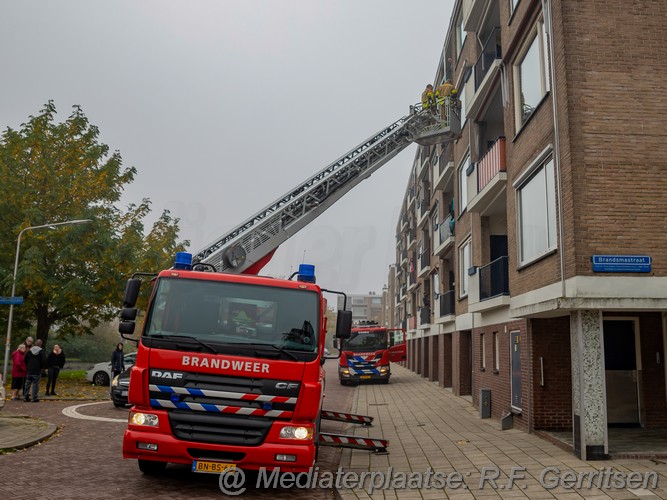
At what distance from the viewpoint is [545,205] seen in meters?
11.3

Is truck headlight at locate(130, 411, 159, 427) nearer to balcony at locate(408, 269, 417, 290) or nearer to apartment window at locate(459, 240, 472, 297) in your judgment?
apartment window at locate(459, 240, 472, 297)

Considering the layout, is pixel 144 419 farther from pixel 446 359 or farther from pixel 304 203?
pixel 446 359

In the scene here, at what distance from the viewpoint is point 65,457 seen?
918cm

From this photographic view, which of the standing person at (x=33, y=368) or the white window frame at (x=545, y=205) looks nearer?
the white window frame at (x=545, y=205)

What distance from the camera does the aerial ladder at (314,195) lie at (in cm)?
1322

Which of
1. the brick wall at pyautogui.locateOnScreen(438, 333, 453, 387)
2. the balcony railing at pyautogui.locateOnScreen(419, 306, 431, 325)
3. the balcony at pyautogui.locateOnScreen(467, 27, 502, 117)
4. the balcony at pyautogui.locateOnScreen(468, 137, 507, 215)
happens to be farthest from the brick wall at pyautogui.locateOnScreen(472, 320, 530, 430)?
the balcony railing at pyautogui.locateOnScreen(419, 306, 431, 325)

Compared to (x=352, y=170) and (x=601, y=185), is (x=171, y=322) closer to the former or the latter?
(x=601, y=185)

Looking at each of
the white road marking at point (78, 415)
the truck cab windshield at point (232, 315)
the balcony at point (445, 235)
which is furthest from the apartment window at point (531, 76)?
the white road marking at point (78, 415)

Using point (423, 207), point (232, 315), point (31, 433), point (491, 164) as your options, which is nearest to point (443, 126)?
point (491, 164)

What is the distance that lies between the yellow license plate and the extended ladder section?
6.42 m

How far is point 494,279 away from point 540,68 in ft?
17.9

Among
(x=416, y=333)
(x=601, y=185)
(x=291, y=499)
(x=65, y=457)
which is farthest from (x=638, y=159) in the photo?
(x=416, y=333)

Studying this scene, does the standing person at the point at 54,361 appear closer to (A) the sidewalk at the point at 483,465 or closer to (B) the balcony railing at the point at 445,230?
(A) the sidewalk at the point at 483,465

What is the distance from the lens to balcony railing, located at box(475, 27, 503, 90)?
635 inches
